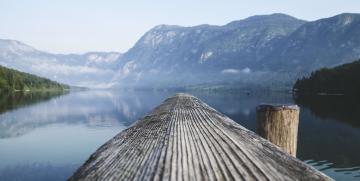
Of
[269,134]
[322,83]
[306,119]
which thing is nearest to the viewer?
[269,134]

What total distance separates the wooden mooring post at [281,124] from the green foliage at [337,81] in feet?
475

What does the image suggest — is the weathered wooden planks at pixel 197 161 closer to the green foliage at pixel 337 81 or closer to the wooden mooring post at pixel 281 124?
the wooden mooring post at pixel 281 124

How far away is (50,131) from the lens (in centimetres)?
5306

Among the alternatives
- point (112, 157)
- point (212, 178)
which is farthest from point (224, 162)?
point (112, 157)

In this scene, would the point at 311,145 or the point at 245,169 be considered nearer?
the point at 245,169

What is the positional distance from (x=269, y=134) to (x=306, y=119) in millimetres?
60392

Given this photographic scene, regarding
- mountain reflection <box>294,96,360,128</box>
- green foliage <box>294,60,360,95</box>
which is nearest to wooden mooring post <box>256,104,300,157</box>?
mountain reflection <box>294,96,360,128</box>

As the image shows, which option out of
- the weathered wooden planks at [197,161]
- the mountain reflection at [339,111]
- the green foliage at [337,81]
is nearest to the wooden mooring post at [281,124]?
the weathered wooden planks at [197,161]

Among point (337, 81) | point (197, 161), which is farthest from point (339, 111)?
point (337, 81)

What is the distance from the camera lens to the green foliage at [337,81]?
469 feet

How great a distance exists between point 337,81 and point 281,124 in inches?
6169

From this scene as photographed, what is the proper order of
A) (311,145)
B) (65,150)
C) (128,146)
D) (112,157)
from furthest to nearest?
(311,145)
(65,150)
(128,146)
(112,157)

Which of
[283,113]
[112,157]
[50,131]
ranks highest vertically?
[283,113]

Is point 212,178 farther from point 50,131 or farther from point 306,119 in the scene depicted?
point 306,119
